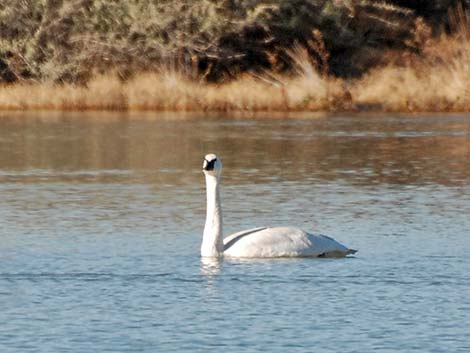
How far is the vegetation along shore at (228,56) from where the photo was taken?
1400 inches

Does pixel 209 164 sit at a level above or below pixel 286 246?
above

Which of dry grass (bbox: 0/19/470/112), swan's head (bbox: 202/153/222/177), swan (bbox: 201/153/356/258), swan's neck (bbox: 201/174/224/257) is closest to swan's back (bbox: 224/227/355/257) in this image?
swan (bbox: 201/153/356/258)

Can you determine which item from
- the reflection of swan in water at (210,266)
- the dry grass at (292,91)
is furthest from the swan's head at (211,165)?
the dry grass at (292,91)

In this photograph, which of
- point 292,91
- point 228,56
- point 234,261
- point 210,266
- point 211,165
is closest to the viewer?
point 210,266

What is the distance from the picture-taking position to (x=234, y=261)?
41.6 feet

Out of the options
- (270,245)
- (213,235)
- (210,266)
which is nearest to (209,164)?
(213,235)

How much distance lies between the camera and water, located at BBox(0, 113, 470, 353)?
9820 millimetres

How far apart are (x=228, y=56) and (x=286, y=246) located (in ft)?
86.3

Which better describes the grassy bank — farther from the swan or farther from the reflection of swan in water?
the reflection of swan in water

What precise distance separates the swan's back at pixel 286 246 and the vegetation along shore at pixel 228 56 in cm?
2216

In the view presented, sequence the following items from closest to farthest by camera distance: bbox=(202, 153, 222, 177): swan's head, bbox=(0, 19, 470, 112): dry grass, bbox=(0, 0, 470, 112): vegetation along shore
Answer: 1. bbox=(202, 153, 222, 177): swan's head
2. bbox=(0, 19, 470, 112): dry grass
3. bbox=(0, 0, 470, 112): vegetation along shore

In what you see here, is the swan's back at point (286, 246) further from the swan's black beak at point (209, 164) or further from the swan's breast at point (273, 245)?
the swan's black beak at point (209, 164)

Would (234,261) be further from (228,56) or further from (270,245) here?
(228,56)

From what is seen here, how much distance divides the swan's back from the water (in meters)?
0.09
